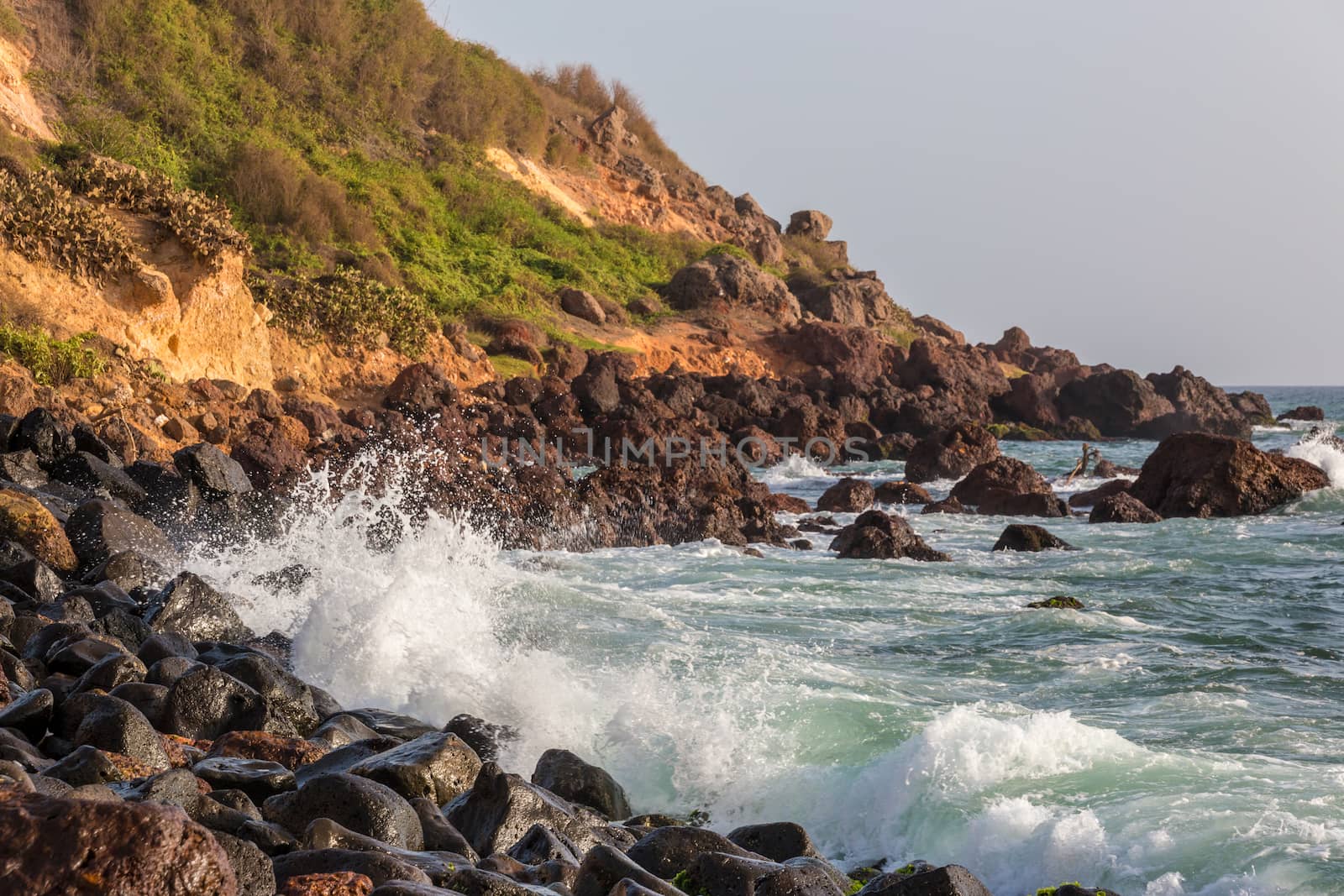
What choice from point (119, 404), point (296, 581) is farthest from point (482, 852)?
point (119, 404)

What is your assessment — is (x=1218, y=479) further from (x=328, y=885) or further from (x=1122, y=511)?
(x=328, y=885)

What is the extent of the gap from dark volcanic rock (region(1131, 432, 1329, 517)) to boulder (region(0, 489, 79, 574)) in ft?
53.2

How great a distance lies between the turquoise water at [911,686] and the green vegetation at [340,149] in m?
15.1

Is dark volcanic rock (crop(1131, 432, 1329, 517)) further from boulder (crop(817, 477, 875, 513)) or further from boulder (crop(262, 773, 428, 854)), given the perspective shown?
boulder (crop(262, 773, 428, 854))

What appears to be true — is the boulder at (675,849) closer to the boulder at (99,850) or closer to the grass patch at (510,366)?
the boulder at (99,850)

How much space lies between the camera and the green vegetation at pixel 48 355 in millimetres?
18547

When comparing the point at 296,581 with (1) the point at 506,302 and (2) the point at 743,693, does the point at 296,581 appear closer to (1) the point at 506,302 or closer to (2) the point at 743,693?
(2) the point at 743,693

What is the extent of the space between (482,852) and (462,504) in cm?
1203

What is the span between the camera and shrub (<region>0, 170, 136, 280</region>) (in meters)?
20.7

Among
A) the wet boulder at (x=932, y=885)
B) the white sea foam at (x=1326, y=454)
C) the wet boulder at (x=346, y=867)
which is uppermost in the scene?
the white sea foam at (x=1326, y=454)

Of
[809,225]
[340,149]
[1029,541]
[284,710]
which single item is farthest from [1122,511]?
[809,225]

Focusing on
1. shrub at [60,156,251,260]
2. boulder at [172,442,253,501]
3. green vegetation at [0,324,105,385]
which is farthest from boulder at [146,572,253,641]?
shrub at [60,156,251,260]

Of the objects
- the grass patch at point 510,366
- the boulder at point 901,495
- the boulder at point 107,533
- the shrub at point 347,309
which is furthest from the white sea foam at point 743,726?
the grass patch at point 510,366

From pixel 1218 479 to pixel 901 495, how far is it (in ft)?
18.0
